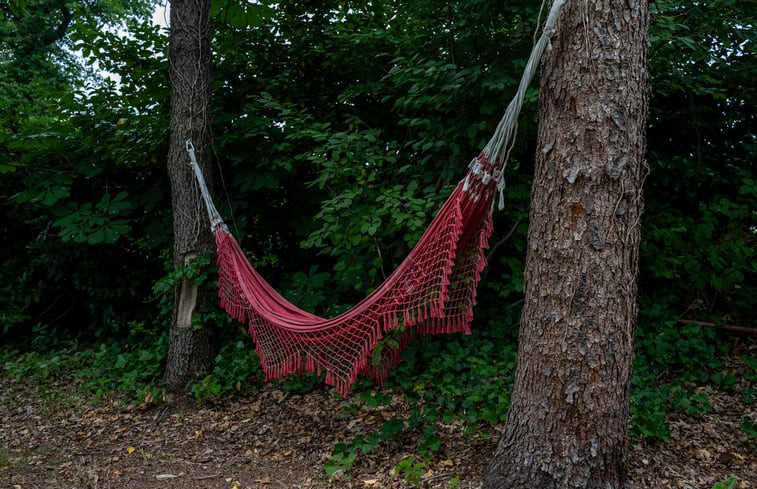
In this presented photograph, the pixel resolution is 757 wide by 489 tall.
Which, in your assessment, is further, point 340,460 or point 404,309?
point 340,460

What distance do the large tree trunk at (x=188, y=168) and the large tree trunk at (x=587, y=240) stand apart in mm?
1923

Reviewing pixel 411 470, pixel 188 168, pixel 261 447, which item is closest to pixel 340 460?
pixel 411 470

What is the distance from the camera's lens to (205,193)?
9.11ft

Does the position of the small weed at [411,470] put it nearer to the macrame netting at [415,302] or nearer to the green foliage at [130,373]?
the macrame netting at [415,302]

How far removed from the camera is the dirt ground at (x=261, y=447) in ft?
6.48

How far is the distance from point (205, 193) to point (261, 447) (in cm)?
126

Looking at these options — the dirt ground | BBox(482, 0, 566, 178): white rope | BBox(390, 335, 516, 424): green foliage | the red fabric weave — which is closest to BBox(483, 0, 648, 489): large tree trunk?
BBox(482, 0, 566, 178): white rope

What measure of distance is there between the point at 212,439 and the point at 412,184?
1501 millimetres

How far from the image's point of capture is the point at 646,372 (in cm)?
257

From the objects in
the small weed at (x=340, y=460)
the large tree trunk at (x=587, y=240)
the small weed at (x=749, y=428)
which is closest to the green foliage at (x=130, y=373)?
the small weed at (x=340, y=460)

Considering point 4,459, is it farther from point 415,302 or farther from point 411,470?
point 415,302

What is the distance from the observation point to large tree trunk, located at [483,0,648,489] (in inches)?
60.5

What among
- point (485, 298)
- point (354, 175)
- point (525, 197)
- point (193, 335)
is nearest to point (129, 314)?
point (193, 335)

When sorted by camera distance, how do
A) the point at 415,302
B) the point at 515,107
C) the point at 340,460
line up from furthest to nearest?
the point at 340,460 < the point at 415,302 < the point at 515,107
